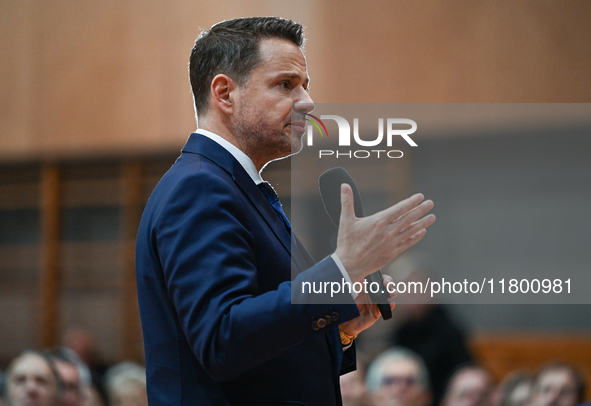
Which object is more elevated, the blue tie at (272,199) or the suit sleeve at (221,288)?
the blue tie at (272,199)

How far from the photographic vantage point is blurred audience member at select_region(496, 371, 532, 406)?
295cm

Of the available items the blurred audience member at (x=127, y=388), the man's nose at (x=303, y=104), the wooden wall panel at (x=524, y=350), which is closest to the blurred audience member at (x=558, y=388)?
the wooden wall panel at (x=524, y=350)

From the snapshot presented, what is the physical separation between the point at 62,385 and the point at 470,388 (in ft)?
6.38

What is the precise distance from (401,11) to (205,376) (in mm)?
4152

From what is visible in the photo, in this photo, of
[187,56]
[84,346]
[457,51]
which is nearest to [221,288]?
[457,51]

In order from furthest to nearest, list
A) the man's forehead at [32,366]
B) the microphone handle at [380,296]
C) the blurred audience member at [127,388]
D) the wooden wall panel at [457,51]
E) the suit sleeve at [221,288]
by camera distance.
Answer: the wooden wall panel at [457,51], the blurred audience member at [127,388], the man's forehead at [32,366], the microphone handle at [380,296], the suit sleeve at [221,288]

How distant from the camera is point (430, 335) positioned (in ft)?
12.1

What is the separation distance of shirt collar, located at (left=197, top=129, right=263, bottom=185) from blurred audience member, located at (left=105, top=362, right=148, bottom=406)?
7.48 ft

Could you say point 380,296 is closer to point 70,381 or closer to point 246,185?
point 246,185

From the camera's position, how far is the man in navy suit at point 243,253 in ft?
3.51

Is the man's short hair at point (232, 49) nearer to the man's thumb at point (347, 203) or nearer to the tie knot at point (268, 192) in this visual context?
the tie knot at point (268, 192)

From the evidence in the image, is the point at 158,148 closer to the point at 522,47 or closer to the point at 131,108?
the point at 131,108

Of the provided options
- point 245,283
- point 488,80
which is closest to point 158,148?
point 488,80

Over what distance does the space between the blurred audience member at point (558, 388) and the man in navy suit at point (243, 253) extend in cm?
172
